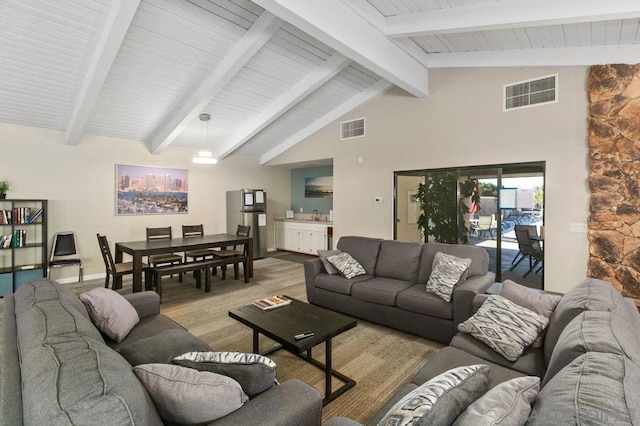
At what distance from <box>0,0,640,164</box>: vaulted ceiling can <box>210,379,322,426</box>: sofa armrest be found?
305 centimetres

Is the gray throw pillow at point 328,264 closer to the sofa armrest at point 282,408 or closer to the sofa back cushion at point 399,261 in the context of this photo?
the sofa back cushion at point 399,261

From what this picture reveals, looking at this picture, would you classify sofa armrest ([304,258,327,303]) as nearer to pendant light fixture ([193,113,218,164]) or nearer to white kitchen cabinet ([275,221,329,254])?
pendant light fixture ([193,113,218,164])

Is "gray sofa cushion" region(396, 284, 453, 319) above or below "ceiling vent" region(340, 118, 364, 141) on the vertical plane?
below

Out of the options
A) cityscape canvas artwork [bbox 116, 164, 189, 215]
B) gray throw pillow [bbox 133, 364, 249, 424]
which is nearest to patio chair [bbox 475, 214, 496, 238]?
gray throw pillow [bbox 133, 364, 249, 424]

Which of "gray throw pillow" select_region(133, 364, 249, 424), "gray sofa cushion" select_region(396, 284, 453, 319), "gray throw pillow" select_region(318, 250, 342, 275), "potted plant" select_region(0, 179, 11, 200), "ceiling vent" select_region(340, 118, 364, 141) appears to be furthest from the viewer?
"ceiling vent" select_region(340, 118, 364, 141)

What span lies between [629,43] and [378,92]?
350 cm

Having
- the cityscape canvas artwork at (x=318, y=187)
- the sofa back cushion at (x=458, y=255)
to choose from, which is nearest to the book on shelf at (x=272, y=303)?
the sofa back cushion at (x=458, y=255)

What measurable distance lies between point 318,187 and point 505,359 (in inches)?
275

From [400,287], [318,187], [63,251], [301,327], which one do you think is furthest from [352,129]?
[63,251]

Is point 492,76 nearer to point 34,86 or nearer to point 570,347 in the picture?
point 570,347

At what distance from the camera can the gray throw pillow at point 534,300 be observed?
2.22 meters

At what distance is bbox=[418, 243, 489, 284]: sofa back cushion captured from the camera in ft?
11.5

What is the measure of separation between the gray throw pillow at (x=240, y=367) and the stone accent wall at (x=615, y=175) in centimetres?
466

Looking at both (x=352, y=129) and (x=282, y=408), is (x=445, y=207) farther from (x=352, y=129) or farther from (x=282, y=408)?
(x=282, y=408)
